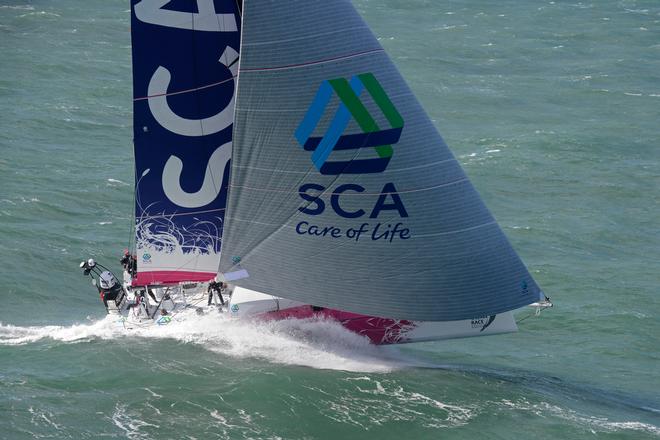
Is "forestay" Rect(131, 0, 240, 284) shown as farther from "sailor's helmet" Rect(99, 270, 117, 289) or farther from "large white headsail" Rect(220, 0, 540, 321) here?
"large white headsail" Rect(220, 0, 540, 321)

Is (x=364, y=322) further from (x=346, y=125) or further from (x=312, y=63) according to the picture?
(x=312, y=63)

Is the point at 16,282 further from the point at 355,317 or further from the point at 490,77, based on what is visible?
the point at 490,77

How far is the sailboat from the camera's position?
2681cm

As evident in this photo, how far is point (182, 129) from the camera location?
29.8m

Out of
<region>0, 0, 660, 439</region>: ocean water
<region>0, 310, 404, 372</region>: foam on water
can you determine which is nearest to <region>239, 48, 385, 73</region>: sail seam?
<region>0, 310, 404, 372</region>: foam on water

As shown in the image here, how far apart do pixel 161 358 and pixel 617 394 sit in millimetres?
12003

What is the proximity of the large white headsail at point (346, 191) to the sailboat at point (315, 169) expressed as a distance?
0.03 m

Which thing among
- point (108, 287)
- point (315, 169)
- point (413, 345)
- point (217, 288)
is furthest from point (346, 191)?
point (108, 287)

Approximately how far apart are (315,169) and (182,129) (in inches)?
158

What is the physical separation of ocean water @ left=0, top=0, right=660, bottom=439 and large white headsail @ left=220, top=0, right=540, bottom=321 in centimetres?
271

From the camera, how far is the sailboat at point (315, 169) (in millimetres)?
26812

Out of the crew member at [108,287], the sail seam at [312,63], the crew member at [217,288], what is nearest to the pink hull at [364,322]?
the crew member at [217,288]

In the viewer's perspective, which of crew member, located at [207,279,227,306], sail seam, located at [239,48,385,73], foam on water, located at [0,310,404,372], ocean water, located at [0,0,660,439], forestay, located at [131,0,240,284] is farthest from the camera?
crew member, located at [207,279,227,306]

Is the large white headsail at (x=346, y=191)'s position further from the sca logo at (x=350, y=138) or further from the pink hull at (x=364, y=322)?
the pink hull at (x=364, y=322)
